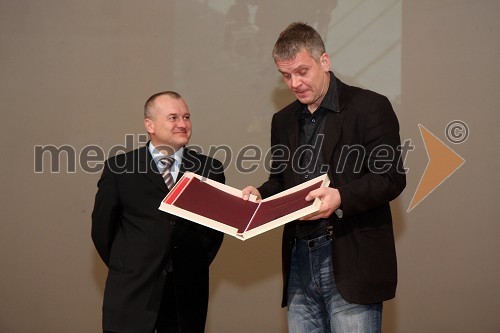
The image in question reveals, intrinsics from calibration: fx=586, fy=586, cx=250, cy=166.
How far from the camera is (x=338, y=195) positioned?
6.57 ft

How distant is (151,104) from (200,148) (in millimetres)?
1436

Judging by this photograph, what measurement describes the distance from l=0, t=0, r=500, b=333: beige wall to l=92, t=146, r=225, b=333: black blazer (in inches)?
61.8

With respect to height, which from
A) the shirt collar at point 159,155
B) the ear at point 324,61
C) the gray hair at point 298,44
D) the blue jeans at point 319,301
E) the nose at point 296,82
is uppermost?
the gray hair at point 298,44

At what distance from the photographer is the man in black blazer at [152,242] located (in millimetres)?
2510

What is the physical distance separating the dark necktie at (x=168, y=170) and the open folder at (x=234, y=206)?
0.28 metres

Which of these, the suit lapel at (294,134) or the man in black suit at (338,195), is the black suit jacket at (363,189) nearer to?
the man in black suit at (338,195)

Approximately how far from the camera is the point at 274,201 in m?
2.18

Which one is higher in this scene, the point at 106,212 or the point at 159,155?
the point at 159,155

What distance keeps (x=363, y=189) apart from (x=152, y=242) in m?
1.01

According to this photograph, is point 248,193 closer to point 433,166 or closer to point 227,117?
point 227,117

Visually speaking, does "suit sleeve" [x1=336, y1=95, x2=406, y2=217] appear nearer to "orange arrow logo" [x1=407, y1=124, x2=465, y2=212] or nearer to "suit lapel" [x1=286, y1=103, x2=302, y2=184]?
"suit lapel" [x1=286, y1=103, x2=302, y2=184]

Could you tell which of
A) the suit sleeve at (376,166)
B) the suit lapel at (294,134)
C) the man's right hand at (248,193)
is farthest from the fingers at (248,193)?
the suit sleeve at (376,166)

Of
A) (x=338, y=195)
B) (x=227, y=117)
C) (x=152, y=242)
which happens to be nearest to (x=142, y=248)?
(x=152, y=242)

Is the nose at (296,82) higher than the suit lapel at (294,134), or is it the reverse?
the nose at (296,82)
